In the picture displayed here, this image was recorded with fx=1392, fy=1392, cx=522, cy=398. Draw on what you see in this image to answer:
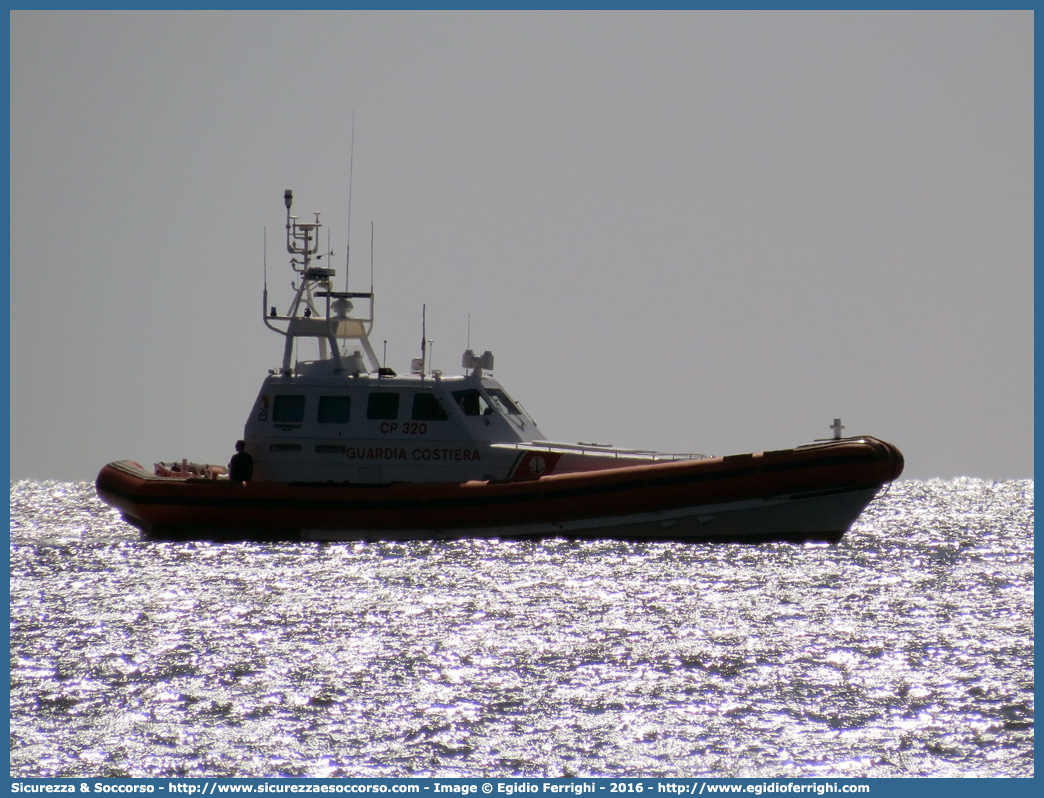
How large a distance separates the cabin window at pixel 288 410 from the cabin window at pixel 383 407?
985 mm

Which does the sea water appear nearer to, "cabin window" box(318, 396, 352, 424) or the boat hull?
the boat hull

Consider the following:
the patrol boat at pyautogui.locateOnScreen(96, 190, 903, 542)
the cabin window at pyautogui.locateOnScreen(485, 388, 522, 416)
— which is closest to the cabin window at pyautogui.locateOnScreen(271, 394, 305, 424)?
the patrol boat at pyautogui.locateOnScreen(96, 190, 903, 542)

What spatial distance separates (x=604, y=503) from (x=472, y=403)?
248cm

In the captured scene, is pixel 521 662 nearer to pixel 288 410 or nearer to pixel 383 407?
pixel 383 407

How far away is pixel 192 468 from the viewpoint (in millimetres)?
21797

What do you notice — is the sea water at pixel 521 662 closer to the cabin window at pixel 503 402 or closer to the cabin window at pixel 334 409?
the cabin window at pixel 334 409

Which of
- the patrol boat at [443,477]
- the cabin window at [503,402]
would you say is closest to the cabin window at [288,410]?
the patrol boat at [443,477]

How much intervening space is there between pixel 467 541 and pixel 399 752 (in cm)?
1161

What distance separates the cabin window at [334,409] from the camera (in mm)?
19500

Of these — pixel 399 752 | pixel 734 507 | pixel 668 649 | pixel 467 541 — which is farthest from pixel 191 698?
pixel 467 541

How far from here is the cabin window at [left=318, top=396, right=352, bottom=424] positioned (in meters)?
19.5

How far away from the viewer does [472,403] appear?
19.5m

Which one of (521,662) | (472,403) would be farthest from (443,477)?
(521,662)

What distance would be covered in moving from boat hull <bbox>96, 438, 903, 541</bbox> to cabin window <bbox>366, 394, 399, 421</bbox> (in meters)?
0.99
